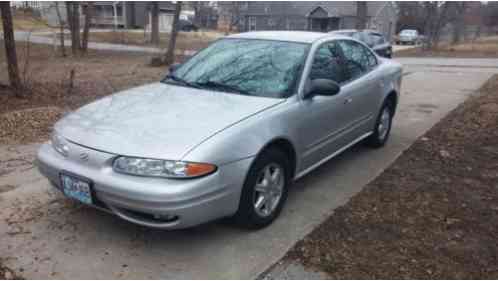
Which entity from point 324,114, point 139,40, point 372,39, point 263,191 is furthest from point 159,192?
point 139,40

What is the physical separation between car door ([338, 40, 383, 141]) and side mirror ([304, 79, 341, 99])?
684mm

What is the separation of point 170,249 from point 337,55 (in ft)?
8.56

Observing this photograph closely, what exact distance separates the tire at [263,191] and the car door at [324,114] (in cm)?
34

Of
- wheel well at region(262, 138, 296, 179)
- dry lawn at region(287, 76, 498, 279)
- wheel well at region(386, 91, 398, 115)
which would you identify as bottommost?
dry lawn at region(287, 76, 498, 279)

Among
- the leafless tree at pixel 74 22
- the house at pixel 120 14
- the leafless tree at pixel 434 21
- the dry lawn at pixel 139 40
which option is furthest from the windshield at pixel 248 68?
the house at pixel 120 14

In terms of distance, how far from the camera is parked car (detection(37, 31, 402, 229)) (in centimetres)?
262

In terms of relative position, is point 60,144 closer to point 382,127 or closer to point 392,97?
point 382,127

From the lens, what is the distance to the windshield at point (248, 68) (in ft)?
11.7

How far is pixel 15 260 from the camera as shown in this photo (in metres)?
2.78

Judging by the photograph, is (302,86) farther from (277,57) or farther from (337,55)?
(337,55)

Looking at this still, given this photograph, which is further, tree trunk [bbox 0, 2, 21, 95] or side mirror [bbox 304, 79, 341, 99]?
tree trunk [bbox 0, 2, 21, 95]

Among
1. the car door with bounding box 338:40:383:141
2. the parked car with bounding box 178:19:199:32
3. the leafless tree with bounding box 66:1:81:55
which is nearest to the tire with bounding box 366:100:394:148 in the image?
the car door with bounding box 338:40:383:141

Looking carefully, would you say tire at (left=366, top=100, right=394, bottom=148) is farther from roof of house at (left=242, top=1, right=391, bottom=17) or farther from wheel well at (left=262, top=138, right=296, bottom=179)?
roof of house at (left=242, top=1, right=391, bottom=17)

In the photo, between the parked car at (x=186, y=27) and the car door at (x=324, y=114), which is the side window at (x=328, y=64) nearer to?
the car door at (x=324, y=114)
